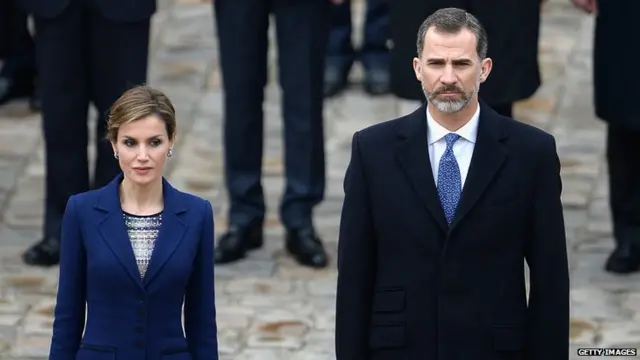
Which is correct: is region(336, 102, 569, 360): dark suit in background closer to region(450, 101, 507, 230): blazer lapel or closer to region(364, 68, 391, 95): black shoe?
region(450, 101, 507, 230): blazer lapel

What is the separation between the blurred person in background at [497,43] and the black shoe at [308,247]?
2.64 ft

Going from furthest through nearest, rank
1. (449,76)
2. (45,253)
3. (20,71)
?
(20,71) → (45,253) → (449,76)

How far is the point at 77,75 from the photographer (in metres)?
7.32

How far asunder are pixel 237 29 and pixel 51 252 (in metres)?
1.22

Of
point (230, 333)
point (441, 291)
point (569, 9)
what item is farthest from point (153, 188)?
point (569, 9)

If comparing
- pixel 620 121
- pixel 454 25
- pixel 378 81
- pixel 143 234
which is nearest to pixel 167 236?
pixel 143 234

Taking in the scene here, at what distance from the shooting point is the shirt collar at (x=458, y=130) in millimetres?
4586

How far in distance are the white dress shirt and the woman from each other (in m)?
0.65

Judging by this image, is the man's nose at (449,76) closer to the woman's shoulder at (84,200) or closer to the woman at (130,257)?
the woman at (130,257)

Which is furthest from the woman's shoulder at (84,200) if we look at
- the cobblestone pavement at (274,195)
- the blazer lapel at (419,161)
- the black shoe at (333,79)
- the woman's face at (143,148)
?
the black shoe at (333,79)

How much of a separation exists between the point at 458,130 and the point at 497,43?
7.88 feet

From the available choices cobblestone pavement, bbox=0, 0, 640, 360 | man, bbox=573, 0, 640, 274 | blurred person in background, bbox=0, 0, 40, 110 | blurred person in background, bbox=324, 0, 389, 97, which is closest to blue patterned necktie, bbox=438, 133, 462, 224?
cobblestone pavement, bbox=0, 0, 640, 360

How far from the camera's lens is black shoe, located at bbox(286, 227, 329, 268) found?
745cm

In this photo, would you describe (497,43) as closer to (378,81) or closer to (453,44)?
(453,44)
